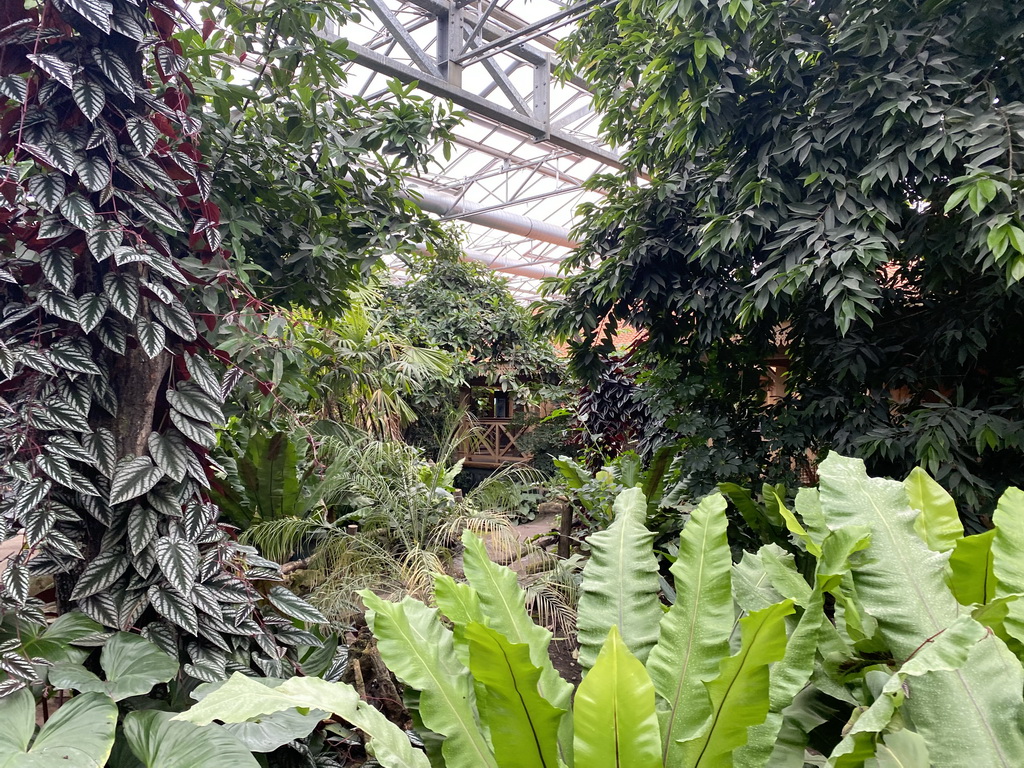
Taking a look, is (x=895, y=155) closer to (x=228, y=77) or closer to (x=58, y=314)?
(x=228, y=77)

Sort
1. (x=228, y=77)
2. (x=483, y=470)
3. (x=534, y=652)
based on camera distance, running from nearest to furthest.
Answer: (x=534, y=652) < (x=228, y=77) < (x=483, y=470)

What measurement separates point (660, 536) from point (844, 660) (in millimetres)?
Result: 2275

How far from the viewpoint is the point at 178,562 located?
4.44 ft

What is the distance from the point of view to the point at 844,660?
117 cm

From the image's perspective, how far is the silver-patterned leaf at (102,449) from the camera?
1390 millimetres

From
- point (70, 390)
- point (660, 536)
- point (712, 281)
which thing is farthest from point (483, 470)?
point (70, 390)

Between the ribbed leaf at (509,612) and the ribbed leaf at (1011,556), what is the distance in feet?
2.59

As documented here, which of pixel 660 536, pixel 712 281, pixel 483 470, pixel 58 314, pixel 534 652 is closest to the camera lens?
pixel 534 652

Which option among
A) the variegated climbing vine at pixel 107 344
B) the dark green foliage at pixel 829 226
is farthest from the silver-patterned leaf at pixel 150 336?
the dark green foliage at pixel 829 226

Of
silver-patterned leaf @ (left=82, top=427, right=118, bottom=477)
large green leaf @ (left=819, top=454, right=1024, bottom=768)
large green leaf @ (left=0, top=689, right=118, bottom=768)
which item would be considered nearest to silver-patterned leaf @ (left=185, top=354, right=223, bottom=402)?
silver-patterned leaf @ (left=82, top=427, right=118, bottom=477)

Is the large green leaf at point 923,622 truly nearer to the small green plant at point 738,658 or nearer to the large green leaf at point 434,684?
the small green plant at point 738,658

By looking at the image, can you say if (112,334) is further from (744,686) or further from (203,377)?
(744,686)

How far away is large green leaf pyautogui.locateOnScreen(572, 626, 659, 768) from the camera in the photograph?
0.87 metres

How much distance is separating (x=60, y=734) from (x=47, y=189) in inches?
43.2
